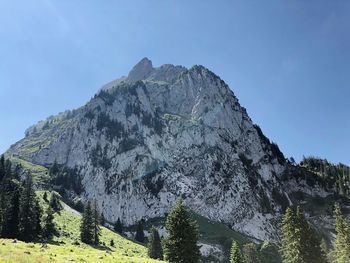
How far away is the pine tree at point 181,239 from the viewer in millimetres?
54250

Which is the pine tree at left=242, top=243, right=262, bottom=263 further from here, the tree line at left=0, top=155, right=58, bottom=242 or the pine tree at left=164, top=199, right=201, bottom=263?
the pine tree at left=164, top=199, right=201, bottom=263

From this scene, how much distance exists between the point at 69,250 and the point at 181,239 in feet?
52.6

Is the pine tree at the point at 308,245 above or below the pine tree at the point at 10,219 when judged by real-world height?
below

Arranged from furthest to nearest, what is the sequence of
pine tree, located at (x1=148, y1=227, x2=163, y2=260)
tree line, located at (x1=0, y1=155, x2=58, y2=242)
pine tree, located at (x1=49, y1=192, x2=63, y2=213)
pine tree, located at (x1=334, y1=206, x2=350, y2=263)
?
pine tree, located at (x1=49, y1=192, x2=63, y2=213)
pine tree, located at (x1=148, y1=227, x2=163, y2=260)
tree line, located at (x1=0, y1=155, x2=58, y2=242)
pine tree, located at (x1=334, y1=206, x2=350, y2=263)

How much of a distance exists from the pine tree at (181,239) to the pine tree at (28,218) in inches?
2328

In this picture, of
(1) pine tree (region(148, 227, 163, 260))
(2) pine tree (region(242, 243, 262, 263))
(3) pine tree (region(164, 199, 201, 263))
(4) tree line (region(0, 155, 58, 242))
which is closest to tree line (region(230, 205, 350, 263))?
(3) pine tree (region(164, 199, 201, 263))

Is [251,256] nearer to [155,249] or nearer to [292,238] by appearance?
[155,249]

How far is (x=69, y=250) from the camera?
52.1 m

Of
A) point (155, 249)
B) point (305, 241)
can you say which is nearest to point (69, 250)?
point (305, 241)

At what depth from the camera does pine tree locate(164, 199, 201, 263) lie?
54.2 metres

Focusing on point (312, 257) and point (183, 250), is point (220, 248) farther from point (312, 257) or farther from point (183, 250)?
point (183, 250)

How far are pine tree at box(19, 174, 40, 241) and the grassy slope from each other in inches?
A: 252

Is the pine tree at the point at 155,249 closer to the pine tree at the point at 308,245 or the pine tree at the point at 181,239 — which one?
the pine tree at the point at 308,245

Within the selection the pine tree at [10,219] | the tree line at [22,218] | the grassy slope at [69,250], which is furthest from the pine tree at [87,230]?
the pine tree at [10,219]
